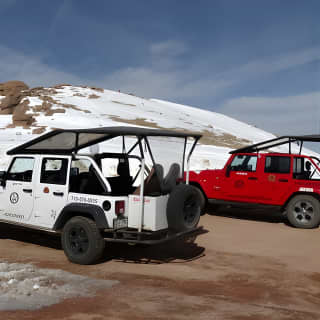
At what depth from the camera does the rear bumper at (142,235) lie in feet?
21.6

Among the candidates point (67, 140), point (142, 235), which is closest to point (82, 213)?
point (142, 235)

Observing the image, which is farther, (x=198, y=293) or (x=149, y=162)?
(x=149, y=162)

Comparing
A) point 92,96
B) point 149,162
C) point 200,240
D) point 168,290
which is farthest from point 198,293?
point 92,96

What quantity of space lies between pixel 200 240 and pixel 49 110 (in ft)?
156

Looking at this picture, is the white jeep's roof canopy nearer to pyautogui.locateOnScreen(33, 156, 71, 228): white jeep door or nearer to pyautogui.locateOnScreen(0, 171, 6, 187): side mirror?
pyautogui.locateOnScreen(33, 156, 71, 228): white jeep door

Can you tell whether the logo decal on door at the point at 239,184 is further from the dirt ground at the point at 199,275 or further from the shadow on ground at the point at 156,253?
the shadow on ground at the point at 156,253

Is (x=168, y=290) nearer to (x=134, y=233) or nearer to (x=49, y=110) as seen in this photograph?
(x=134, y=233)

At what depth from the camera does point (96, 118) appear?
5103 centimetres

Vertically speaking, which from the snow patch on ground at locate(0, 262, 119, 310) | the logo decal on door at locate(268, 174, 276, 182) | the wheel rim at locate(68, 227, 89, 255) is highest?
the logo decal on door at locate(268, 174, 276, 182)

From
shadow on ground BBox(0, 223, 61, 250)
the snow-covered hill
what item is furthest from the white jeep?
the snow-covered hill

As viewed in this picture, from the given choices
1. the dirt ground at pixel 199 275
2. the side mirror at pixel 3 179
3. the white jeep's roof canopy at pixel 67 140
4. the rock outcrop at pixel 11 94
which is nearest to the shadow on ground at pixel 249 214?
the dirt ground at pixel 199 275

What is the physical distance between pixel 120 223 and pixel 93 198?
24.6 inches

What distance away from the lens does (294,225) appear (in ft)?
36.0

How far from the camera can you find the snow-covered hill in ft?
111
